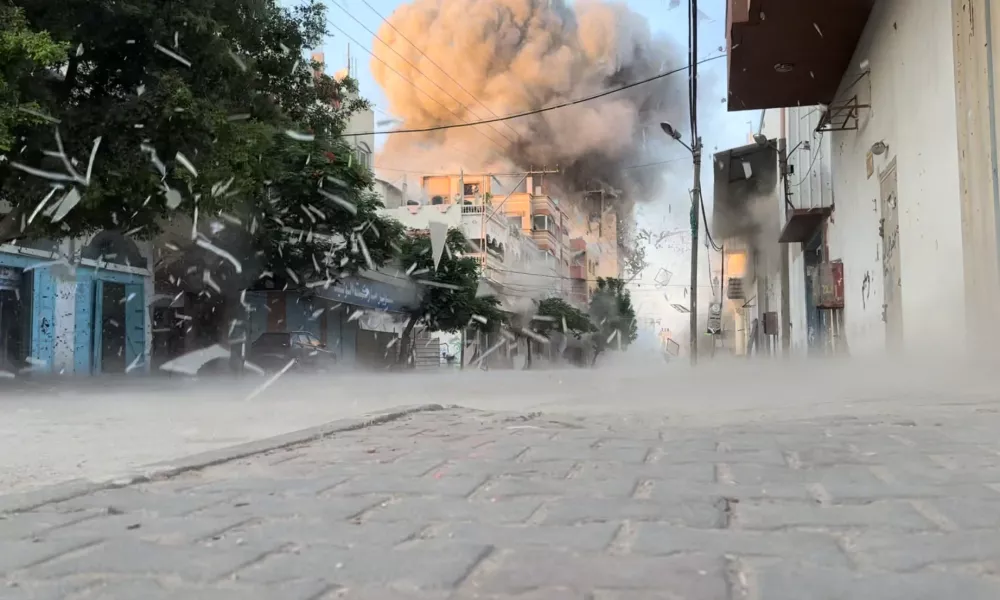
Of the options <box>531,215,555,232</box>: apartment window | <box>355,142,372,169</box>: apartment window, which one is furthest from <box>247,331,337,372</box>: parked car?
<box>531,215,555,232</box>: apartment window

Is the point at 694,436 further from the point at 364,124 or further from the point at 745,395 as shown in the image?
the point at 364,124

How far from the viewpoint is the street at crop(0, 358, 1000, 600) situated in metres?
2.09

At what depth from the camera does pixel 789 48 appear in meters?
12.3

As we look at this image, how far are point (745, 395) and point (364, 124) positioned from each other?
2962 cm

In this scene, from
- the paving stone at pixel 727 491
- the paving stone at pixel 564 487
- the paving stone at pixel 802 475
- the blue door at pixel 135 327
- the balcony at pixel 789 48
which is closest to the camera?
the paving stone at pixel 727 491

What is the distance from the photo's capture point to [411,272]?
98.5 feet

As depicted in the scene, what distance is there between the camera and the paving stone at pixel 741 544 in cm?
228

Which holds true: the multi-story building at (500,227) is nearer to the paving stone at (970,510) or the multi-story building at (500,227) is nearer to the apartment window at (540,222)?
the apartment window at (540,222)

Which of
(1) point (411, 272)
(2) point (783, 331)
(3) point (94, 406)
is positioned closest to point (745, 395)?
(3) point (94, 406)

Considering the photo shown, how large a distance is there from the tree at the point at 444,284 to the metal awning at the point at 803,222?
12.0m

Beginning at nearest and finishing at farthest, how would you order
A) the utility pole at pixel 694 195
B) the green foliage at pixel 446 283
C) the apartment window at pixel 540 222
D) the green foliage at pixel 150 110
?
the green foliage at pixel 150 110 → the utility pole at pixel 694 195 → the green foliage at pixel 446 283 → the apartment window at pixel 540 222

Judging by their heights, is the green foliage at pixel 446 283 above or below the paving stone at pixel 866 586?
above

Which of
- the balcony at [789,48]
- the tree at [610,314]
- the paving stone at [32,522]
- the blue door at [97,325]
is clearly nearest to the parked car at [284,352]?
the blue door at [97,325]

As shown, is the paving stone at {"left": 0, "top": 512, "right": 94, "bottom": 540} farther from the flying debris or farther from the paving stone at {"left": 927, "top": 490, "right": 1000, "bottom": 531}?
the flying debris
